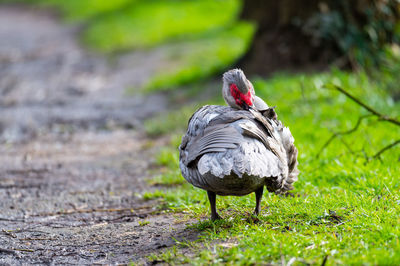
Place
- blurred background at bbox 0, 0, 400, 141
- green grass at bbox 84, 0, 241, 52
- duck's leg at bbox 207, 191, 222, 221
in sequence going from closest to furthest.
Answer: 1. duck's leg at bbox 207, 191, 222, 221
2. blurred background at bbox 0, 0, 400, 141
3. green grass at bbox 84, 0, 241, 52

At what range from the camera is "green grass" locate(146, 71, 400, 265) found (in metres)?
3.32

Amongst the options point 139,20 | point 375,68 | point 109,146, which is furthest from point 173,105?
point 139,20

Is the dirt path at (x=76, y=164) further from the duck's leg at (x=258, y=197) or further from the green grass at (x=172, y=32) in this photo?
the green grass at (x=172, y=32)

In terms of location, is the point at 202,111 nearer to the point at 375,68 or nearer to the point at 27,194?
the point at 27,194

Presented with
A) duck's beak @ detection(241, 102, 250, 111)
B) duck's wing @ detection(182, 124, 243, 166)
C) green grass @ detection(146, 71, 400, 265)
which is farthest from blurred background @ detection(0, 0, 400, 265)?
duck's beak @ detection(241, 102, 250, 111)

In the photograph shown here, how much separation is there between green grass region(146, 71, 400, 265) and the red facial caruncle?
0.80m

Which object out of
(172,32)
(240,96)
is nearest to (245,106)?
(240,96)

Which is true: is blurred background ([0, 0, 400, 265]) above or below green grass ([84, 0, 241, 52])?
below

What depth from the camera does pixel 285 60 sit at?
10.4 metres

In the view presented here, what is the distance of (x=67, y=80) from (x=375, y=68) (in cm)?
745

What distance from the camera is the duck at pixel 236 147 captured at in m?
3.34

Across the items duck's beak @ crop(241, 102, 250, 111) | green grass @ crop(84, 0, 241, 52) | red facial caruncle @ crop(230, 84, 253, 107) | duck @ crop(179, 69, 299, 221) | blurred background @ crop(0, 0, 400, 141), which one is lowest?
duck @ crop(179, 69, 299, 221)

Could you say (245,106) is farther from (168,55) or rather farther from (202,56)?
(168,55)

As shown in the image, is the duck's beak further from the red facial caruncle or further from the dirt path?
the dirt path
